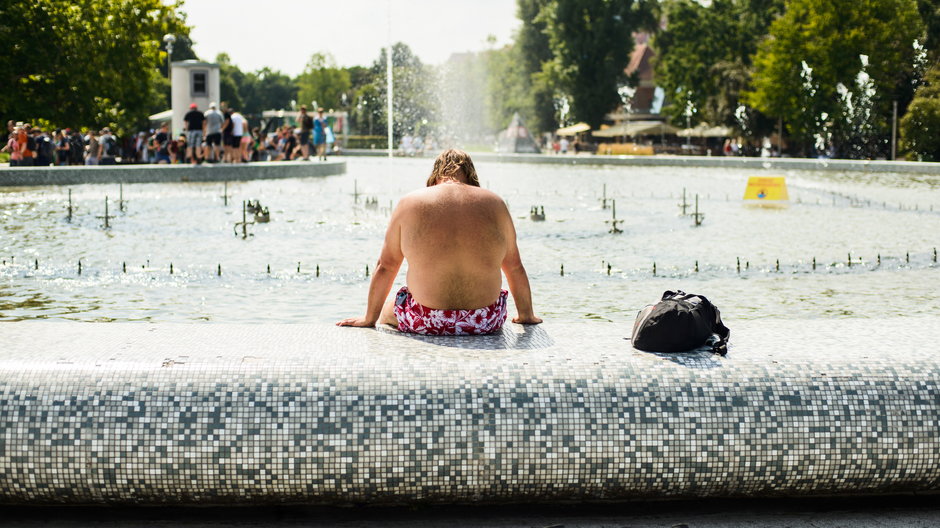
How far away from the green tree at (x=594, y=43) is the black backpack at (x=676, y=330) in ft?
210

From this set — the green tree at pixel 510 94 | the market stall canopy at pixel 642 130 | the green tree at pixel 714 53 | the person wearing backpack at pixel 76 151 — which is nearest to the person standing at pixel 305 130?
the person wearing backpack at pixel 76 151

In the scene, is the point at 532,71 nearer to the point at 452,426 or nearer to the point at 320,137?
the point at 320,137

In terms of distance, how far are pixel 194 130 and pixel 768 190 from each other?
13.9m

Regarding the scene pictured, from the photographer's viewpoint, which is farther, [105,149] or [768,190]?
[105,149]

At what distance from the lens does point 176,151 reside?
3425 cm

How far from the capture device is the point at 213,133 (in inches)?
1132

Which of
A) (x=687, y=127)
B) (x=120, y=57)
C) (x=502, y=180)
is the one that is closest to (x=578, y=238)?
(x=502, y=180)

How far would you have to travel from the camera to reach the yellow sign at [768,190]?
75.0ft

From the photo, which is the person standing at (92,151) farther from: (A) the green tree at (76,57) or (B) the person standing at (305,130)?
(B) the person standing at (305,130)

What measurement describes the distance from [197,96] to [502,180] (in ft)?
38.4

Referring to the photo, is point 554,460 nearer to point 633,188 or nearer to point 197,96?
point 633,188

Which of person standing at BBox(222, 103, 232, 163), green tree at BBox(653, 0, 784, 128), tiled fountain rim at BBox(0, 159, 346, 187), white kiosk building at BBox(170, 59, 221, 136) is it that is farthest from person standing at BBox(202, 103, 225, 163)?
green tree at BBox(653, 0, 784, 128)

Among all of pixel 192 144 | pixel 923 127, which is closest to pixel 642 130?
pixel 923 127

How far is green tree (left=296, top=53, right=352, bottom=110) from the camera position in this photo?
128 m
